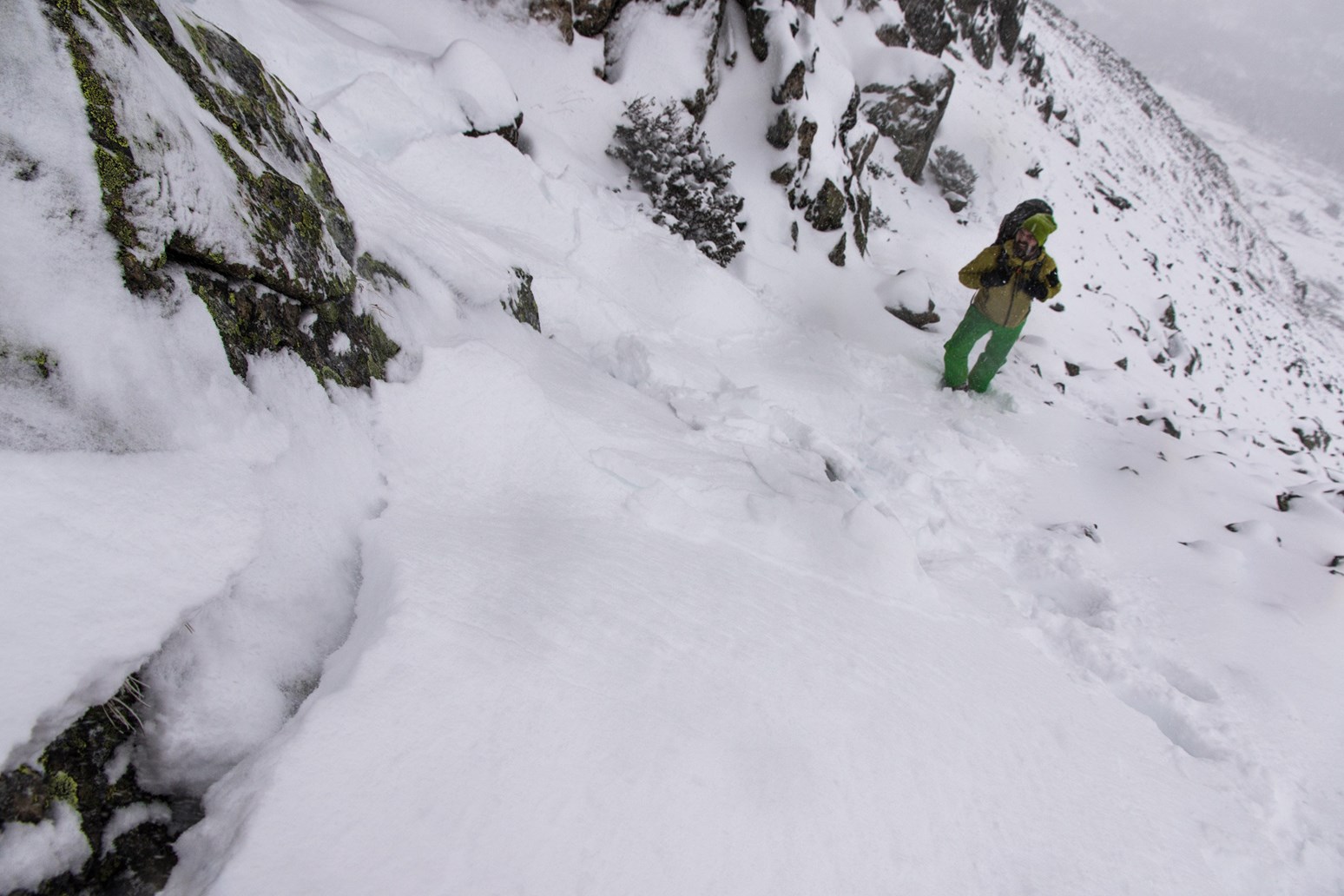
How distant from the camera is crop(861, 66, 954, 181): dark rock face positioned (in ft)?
46.2

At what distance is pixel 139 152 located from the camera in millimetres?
1556

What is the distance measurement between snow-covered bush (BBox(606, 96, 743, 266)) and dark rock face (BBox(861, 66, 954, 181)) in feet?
27.9

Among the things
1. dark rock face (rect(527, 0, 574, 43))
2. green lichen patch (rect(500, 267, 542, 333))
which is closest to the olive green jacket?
green lichen patch (rect(500, 267, 542, 333))

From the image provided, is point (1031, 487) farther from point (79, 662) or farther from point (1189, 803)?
point (79, 662)

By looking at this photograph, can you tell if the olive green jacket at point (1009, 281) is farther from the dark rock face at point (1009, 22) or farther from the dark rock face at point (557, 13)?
the dark rock face at point (1009, 22)

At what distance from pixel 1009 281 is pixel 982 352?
0.79m

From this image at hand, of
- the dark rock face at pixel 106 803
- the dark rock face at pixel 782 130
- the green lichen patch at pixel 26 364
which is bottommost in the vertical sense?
the dark rock face at pixel 106 803

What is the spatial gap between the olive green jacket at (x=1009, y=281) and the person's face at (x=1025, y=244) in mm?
→ 50

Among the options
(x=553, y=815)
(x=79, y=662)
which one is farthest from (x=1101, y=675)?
(x=79, y=662)

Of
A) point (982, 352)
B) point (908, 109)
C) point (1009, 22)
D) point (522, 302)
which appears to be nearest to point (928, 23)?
point (908, 109)

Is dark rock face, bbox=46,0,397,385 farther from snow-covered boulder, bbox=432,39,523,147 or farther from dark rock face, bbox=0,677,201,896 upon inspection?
snow-covered boulder, bbox=432,39,523,147

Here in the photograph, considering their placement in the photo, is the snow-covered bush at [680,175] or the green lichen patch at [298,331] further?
the snow-covered bush at [680,175]

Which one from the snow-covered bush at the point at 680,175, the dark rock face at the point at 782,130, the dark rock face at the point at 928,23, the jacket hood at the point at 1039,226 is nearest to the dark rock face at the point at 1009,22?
the dark rock face at the point at 928,23

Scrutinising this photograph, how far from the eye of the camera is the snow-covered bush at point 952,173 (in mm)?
15859
